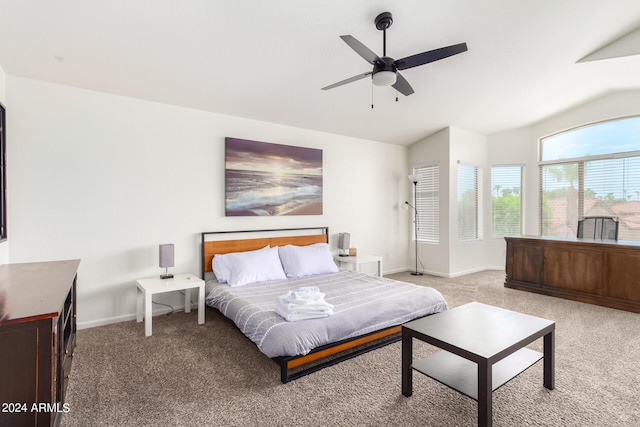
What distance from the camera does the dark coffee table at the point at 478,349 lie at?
1.86 m

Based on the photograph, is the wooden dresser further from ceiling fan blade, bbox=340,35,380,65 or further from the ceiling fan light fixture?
the ceiling fan light fixture

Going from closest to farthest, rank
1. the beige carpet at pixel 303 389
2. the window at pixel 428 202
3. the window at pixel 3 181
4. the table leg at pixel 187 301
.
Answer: the beige carpet at pixel 303 389 → the window at pixel 3 181 → the table leg at pixel 187 301 → the window at pixel 428 202

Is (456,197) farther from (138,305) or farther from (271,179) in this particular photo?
(138,305)

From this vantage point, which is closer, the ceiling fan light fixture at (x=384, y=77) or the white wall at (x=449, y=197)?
the ceiling fan light fixture at (x=384, y=77)

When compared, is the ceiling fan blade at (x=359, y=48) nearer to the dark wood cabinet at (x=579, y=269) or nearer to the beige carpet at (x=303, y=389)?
the beige carpet at (x=303, y=389)

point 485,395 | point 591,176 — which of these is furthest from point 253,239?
point 591,176

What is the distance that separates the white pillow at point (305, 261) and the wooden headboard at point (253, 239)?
28 centimetres

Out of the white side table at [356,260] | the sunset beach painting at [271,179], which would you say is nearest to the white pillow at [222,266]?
the sunset beach painting at [271,179]

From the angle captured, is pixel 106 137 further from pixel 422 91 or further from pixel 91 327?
pixel 422 91

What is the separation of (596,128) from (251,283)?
6.38 metres

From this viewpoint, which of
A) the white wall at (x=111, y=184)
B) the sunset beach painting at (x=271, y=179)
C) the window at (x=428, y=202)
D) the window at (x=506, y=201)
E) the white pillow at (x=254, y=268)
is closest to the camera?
the white wall at (x=111, y=184)

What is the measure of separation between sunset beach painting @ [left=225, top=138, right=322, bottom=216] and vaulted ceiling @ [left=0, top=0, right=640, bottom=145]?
1.60 ft

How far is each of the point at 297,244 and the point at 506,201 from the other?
451 centimetres

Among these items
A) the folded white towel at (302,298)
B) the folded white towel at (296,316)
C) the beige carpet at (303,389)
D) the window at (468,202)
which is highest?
the window at (468,202)
